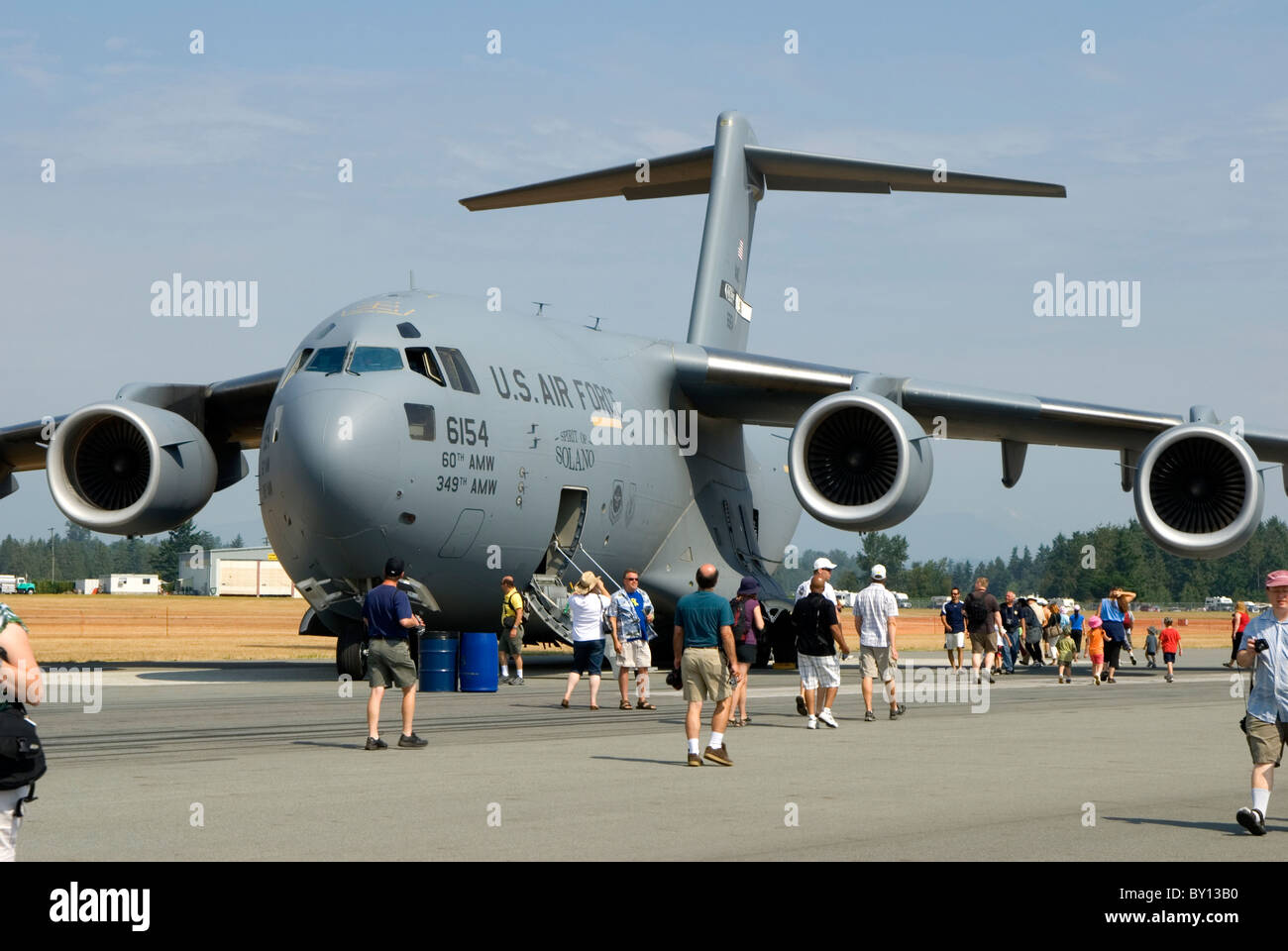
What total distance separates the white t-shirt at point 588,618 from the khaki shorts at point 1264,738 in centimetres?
977

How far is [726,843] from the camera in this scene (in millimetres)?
7840

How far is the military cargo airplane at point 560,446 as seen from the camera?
18922 millimetres

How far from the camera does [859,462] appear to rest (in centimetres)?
2225

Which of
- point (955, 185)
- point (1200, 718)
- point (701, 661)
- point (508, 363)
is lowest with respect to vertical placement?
point (1200, 718)

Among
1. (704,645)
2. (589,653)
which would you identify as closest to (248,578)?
(589,653)

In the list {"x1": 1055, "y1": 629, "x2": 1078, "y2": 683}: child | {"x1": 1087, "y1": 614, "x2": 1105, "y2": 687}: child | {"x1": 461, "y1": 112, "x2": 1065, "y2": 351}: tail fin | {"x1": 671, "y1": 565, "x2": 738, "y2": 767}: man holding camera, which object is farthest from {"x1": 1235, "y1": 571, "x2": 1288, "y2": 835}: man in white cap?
{"x1": 461, "y1": 112, "x2": 1065, "y2": 351}: tail fin

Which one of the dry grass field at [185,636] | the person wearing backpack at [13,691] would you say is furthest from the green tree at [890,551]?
the person wearing backpack at [13,691]

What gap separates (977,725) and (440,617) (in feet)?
27.3

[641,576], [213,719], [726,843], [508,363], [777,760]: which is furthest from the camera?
[641,576]

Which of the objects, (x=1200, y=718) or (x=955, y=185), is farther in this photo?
(x=955, y=185)

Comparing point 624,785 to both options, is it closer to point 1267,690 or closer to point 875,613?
point 1267,690

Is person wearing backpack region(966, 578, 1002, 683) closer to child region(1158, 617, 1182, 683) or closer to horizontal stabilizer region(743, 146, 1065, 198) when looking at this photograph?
child region(1158, 617, 1182, 683)
